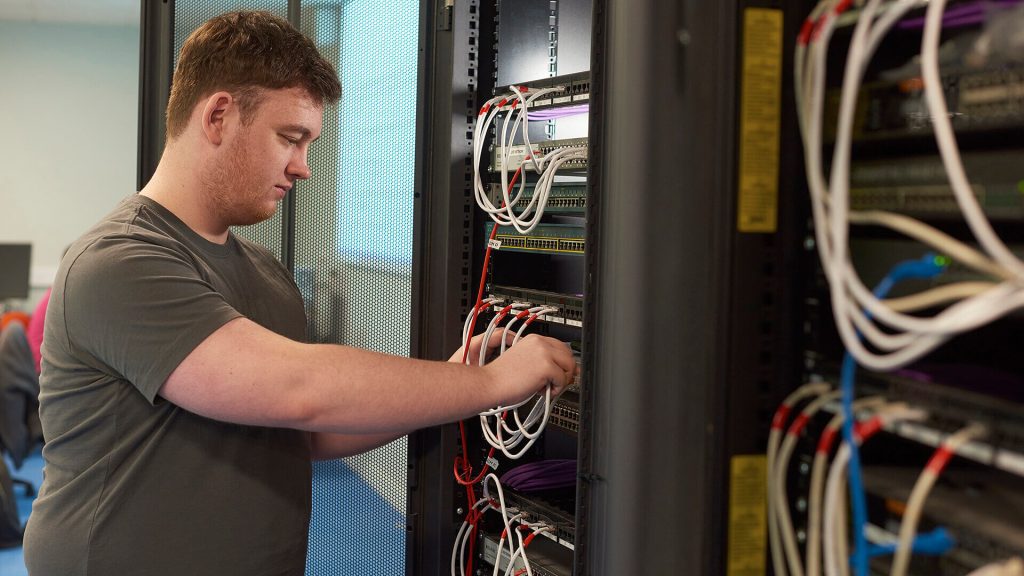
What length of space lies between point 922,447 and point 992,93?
0.38 metres

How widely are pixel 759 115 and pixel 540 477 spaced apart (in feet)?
2.88

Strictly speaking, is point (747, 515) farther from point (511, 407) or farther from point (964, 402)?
point (511, 407)

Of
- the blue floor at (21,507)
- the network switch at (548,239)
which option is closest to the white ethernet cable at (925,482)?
the network switch at (548,239)

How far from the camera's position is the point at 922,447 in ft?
3.12

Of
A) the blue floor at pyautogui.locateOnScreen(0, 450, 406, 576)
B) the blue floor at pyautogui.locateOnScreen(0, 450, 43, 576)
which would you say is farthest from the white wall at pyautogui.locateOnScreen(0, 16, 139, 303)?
the blue floor at pyautogui.locateOnScreen(0, 450, 406, 576)

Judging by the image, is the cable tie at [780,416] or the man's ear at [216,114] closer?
the cable tie at [780,416]

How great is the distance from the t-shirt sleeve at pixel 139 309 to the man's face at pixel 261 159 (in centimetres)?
19

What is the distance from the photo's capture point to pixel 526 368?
1.28 metres

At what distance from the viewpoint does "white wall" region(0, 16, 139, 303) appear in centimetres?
729

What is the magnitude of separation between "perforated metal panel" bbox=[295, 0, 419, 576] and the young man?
23 cm

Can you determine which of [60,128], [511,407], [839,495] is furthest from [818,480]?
[60,128]

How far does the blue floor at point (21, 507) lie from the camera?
371 cm

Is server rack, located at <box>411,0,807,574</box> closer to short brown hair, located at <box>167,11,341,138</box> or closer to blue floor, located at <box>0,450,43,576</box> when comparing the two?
short brown hair, located at <box>167,11,341,138</box>

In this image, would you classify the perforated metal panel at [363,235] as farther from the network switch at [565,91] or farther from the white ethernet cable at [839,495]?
the white ethernet cable at [839,495]
